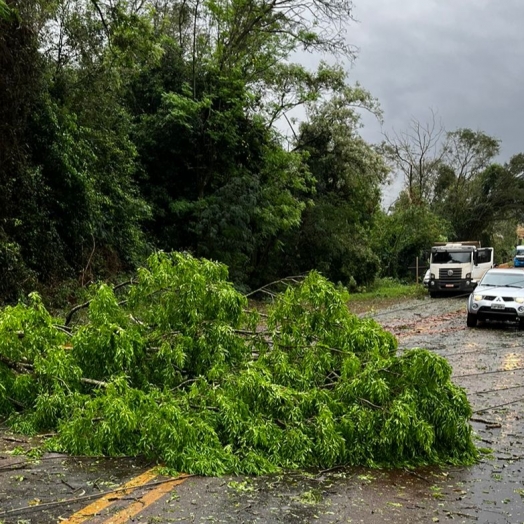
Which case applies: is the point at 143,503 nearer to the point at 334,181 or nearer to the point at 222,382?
the point at 222,382

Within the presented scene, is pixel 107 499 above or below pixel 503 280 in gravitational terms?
below

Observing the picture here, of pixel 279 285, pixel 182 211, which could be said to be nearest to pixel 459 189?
pixel 182 211

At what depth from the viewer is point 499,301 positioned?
17.3 metres

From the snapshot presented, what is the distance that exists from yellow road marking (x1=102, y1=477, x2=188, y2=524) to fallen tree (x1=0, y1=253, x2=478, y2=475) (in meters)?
0.26

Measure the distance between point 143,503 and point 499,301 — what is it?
587 inches

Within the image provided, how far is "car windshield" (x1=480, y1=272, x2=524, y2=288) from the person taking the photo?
722 inches

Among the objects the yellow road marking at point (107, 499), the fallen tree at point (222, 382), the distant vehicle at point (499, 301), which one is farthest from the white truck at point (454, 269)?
the yellow road marking at point (107, 499)

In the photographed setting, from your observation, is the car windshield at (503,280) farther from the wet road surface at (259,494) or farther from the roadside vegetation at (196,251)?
the wet road surface at (259,494)

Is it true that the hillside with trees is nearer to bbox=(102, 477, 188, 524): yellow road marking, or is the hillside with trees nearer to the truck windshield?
the truck windshield

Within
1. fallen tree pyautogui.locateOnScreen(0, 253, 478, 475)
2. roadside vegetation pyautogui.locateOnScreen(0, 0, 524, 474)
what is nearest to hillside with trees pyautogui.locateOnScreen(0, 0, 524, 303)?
roadside vegetation pyautogui.locateOnScreen(0, 0, 524, 474)

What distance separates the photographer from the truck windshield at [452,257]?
30127 mm

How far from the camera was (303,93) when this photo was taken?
28.0 m

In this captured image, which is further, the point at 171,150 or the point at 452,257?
the point at 452,257

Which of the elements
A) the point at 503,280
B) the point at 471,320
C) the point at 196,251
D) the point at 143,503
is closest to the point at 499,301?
the point at 471,320
